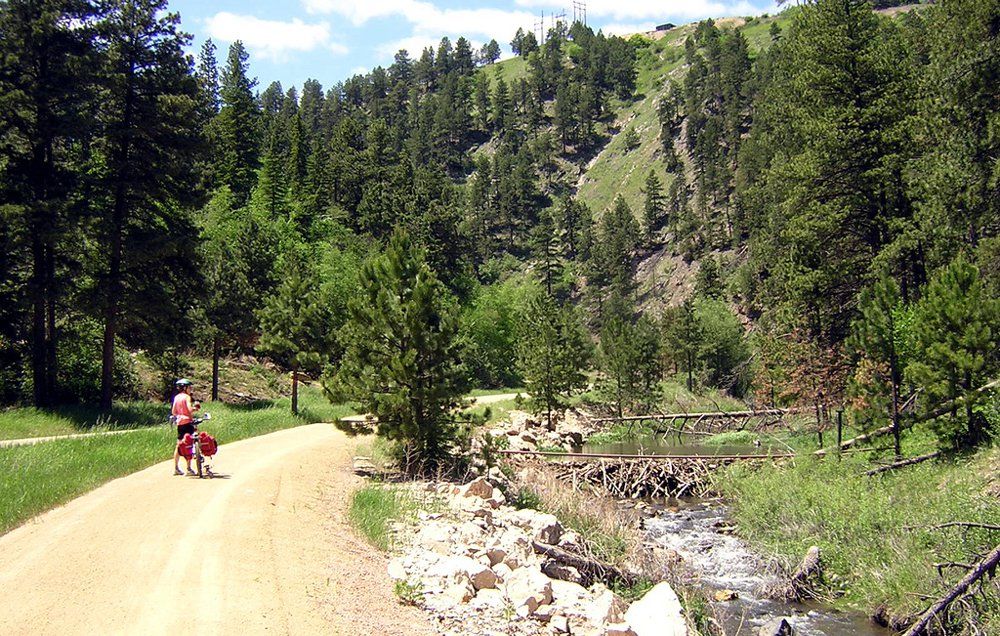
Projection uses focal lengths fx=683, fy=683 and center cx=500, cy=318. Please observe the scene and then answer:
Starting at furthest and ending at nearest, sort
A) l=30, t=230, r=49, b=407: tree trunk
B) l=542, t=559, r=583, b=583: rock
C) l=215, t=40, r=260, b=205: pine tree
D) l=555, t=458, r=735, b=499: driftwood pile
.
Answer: l=215, t=40, r=260, b=205: pine tree < l=555, t=458, r=735, b=499: driftwood pile < l=30, t=230, r=49, b=407: tree trunk < l=542, t=559, r=583, b=583: rock

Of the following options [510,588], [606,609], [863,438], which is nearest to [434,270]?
[863,438]

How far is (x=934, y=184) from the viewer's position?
22.4 m

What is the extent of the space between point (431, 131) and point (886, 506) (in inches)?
6377

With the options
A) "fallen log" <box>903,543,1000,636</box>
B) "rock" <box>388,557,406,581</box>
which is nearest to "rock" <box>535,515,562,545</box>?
"rock" <box>388,557,406,581</box>

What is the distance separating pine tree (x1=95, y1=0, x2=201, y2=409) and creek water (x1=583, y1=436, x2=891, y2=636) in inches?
820

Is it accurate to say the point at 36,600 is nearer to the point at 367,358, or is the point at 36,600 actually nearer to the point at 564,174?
the point at 367,358

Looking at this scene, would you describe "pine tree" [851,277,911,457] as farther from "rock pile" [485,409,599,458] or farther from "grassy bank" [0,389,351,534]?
"grassy bank" [0,389,351,534]

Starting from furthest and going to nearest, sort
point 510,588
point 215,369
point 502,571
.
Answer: point 215,369, point 502,571, point 510,588

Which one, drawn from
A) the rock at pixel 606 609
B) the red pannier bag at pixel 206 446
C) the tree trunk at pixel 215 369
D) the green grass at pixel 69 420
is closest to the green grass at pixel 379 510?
the red pannier bag at pixel 206 446

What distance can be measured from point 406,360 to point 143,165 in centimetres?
1673

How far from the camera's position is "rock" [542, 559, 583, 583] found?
12.0 meters

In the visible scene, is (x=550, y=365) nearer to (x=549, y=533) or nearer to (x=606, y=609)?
(x=549, y=533)

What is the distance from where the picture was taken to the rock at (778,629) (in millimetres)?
11591

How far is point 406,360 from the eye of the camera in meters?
18.7
